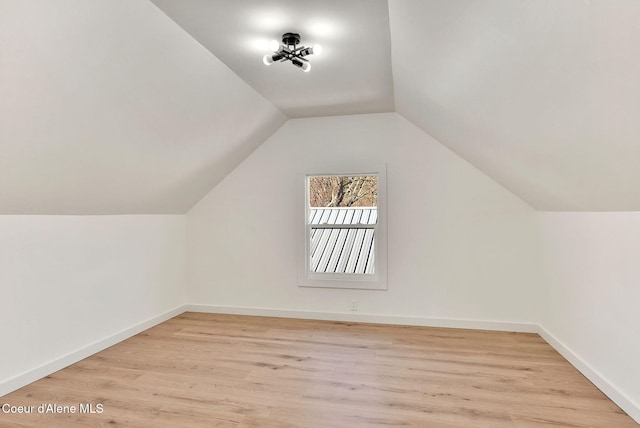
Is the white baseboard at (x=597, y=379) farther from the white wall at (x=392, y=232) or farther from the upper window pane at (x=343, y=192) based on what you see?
the upper window pane at (x=343, y=192)

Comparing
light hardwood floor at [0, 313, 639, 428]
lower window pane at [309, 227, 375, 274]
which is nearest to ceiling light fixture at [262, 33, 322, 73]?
light hardwood floor at [0, 313, 639, 428]

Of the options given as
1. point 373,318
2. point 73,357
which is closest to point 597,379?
point 373,318

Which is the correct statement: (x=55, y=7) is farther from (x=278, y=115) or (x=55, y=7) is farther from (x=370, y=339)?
(x=370, y=339)

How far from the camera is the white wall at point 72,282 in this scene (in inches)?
105

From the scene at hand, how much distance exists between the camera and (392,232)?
4242mm

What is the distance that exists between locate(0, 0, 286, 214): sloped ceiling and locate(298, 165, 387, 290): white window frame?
1.24 metres

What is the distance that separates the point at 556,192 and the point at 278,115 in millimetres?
2803

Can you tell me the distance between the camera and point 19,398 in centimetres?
253

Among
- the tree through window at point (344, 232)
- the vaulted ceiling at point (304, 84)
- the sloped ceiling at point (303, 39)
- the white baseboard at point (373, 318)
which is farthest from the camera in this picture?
the tree through window at point (344, 232)

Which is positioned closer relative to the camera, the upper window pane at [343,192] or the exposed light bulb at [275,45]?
the exposed light bulb at [275,45]

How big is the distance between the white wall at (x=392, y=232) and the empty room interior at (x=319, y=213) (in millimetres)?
24

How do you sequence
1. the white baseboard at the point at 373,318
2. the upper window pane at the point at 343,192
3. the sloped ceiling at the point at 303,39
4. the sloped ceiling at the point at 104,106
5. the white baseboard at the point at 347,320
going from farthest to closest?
the upper window pane at the point at 343,192, the white baseboard at the point at 373,318, the white baseboard at the point at 347,320, the sloped ceiling at the point at 303,39, the sloped ceiling at the point at 104,106

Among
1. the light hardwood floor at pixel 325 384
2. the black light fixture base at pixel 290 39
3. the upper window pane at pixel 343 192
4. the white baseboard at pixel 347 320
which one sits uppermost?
the black light fixture base at pixel 290 39

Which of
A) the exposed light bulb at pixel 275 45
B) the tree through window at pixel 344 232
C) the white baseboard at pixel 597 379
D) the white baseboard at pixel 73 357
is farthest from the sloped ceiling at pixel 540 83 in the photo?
the white baseboard at pixel 73 357
